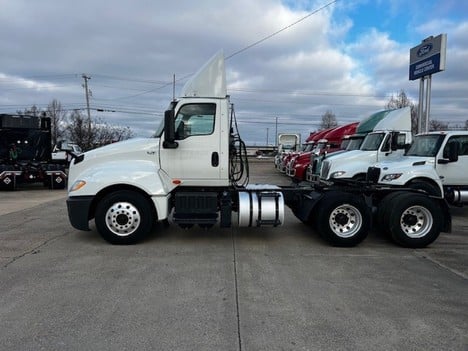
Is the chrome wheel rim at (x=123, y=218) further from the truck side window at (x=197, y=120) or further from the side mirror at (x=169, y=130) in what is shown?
the truck side window at (x=197, y=120)

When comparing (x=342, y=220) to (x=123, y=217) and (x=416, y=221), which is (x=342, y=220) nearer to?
(x=416, y=221)

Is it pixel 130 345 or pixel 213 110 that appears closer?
pixel 130 345

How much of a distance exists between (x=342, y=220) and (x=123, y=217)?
393cm

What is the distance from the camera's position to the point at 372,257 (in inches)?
279

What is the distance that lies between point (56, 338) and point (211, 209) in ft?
13.9

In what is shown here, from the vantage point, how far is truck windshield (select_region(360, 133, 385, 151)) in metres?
14.3

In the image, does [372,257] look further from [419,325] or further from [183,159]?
[183,159]

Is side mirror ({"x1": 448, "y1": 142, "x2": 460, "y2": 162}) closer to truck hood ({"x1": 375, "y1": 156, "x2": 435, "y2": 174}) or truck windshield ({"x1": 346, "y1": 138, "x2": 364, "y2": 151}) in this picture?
truck hood ({"x1": 375, "y1": 156, "x2": 435, "y2": 174})

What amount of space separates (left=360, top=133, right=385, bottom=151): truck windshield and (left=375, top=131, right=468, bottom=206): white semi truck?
2.32m

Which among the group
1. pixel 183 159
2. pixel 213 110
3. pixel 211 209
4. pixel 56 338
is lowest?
pixel 56 338

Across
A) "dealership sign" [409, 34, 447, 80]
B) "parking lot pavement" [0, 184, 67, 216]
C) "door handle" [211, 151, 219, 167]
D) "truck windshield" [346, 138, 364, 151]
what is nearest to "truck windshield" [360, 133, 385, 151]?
"truck windshield" [346, 138, 364, 151]

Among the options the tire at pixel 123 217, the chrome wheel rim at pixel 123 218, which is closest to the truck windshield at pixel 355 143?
the tire at pixel 123 217

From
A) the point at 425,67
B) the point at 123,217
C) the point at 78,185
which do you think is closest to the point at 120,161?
the point at 78,185

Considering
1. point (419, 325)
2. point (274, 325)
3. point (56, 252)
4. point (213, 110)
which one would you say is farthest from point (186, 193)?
point (419, 325)
